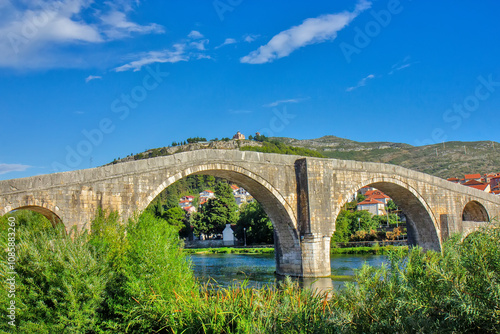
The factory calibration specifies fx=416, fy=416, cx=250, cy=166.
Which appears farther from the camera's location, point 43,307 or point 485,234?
point 43,307

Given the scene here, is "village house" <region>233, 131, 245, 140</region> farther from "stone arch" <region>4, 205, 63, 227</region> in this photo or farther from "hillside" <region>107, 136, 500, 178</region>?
"stone arch" <region>4, 205, 63, 227</region>

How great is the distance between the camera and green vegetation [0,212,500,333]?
3471 millimetres

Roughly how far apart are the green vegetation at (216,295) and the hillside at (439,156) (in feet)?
286

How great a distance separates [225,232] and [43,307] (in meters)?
45.8

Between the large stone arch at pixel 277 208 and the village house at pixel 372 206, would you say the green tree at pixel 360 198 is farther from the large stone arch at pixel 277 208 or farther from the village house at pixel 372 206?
the large stone arch at pixel 277 208

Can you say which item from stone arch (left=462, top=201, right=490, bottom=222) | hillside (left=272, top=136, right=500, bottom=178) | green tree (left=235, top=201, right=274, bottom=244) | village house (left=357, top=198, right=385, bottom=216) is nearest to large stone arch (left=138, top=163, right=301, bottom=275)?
stone arch (left=462, top=201, right=490, bottom=222)

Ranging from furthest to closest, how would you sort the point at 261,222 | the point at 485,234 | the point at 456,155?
the point at 456,155
the point at 261,222
the point at 485,234

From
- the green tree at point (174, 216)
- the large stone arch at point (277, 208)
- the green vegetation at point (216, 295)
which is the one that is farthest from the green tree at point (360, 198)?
the green vegetation at point (216, 295)

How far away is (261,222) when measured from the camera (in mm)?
43094

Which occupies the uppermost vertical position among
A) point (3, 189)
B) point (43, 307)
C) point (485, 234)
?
point (3, 189)

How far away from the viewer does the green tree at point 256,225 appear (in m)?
42.8

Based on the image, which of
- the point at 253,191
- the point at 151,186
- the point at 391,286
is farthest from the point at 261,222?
the point at 391,286

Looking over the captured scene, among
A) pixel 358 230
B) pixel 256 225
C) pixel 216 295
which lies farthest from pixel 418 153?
pixel 216 295

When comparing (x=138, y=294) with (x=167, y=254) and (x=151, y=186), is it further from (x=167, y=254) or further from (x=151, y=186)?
(x=151, y=186)
